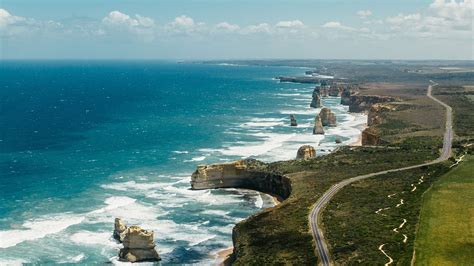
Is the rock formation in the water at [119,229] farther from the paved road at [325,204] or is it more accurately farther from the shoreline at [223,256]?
the paved road at [325,204]

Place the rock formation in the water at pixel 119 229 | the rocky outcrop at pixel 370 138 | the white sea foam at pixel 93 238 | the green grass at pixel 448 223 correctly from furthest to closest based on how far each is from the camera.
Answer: the rocky outcrop at pixel 370 138
the rock formation in the water at pixel 119 229
the white sea foam at pixel 93 238
the green grass at pixel 448 223

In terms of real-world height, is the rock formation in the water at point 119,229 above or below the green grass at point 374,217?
below

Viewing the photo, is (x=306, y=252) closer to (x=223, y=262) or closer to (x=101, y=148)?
(x=223, y=262)

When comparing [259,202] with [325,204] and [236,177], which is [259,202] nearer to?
[236,177]

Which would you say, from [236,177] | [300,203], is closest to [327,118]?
[236,177]

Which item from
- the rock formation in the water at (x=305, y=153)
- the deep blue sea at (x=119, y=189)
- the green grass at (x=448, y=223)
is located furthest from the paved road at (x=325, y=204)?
the rock formation in the water at (x=305, y=153)

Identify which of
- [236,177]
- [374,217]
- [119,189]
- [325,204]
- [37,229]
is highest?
[374,217]

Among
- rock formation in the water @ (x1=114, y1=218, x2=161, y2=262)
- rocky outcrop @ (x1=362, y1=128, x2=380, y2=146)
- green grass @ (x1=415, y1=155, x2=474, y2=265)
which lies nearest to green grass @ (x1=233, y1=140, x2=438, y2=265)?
rocky outcrop @ (x1=362, y1=128, x2=380, y2=146)
